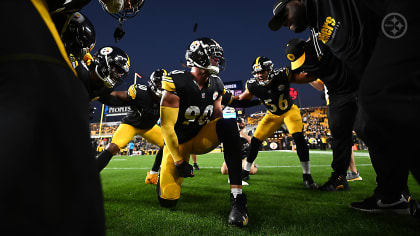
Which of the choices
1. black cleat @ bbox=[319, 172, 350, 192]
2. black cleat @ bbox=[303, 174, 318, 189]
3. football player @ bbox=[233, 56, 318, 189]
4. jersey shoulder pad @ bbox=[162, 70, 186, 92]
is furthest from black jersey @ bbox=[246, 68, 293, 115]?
jersey shoulder pad @ bbox=[162, 70, 186, 92]

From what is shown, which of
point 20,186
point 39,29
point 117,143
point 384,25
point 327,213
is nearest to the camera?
point 20,186

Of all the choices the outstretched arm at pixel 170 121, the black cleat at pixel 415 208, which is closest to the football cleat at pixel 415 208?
the black cleat at pixel 415 208

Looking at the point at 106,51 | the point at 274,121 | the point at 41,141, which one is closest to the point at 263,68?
the point at 274,121

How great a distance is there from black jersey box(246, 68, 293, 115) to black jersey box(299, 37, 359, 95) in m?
1.42

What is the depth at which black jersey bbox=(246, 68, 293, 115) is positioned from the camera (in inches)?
174

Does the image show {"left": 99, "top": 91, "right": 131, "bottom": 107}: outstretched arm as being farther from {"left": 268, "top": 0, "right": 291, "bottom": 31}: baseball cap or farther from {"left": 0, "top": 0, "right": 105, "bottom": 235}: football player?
{"left": 0, "top": 0, "right": 105, "bottom": 235}: football player

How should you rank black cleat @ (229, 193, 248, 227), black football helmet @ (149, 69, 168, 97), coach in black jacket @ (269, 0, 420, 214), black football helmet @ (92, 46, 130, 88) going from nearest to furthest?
1. coach in black jacket @ (269, 0, 420, 214)
2. black cleat @ (229, 193, 248, 227)
3. black football helmet @ (92, 46, 130, 88)
4. black football helmet @ (149, 69, 168, 97)

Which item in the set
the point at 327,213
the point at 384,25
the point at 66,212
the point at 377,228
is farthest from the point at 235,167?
the point at 66,212

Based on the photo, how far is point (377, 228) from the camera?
5.57 feet

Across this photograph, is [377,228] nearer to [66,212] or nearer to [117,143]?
[66,212]

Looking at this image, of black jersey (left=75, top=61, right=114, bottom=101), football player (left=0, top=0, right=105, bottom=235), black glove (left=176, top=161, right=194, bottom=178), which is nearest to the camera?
football player (left=0, top=0, right=105, bottom=235)

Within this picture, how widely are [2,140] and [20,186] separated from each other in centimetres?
12

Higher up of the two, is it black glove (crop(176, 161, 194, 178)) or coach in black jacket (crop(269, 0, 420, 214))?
coach in black jacket (crop(269, 0, 420, 214))

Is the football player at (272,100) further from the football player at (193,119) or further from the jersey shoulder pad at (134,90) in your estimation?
the jersey shoulder pad at (134,90)
